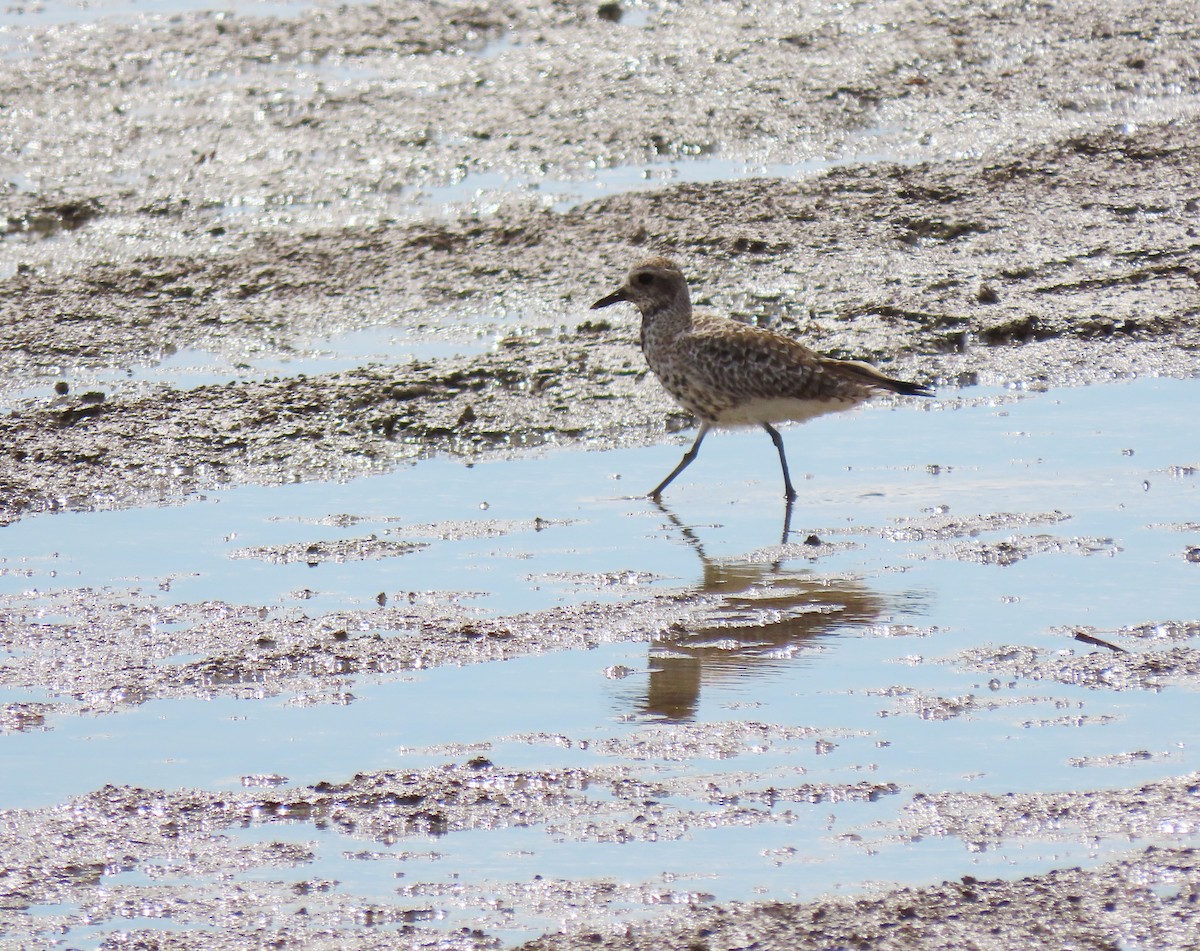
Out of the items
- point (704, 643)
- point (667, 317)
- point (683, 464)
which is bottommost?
point (704, 643)

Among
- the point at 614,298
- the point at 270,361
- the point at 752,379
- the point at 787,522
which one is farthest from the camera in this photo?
the point at 270,361

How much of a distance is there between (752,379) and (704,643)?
223 centimetres

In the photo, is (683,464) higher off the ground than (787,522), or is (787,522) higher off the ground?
(683,464)

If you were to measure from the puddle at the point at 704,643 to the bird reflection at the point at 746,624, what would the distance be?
0.6 inches

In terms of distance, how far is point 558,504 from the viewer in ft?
25.3

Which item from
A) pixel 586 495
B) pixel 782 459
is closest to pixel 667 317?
pixel 782 459

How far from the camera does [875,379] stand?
323 inches

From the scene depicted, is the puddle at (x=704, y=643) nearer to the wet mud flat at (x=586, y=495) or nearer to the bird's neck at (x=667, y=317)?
the wet mud flat at (x=586, y=495)

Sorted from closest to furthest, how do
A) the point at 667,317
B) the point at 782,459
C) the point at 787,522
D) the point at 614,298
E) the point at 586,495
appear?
1. the point at 787,522
2. the point at 586,495
3. the point at 782,459
4. the point at 667,317
5. the point at 614,298

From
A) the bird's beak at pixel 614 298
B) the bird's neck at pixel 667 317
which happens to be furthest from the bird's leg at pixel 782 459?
the bird's beak at pixel 614 298

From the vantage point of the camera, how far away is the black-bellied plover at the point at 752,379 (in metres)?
8.14

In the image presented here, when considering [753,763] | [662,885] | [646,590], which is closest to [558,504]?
[646,590]

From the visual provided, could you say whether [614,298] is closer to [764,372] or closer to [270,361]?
[764,372]

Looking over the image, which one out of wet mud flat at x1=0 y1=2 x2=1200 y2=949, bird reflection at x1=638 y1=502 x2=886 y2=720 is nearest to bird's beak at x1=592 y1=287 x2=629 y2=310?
wet mud flat at x1=0 y1=2 x2=1200 y2=949
